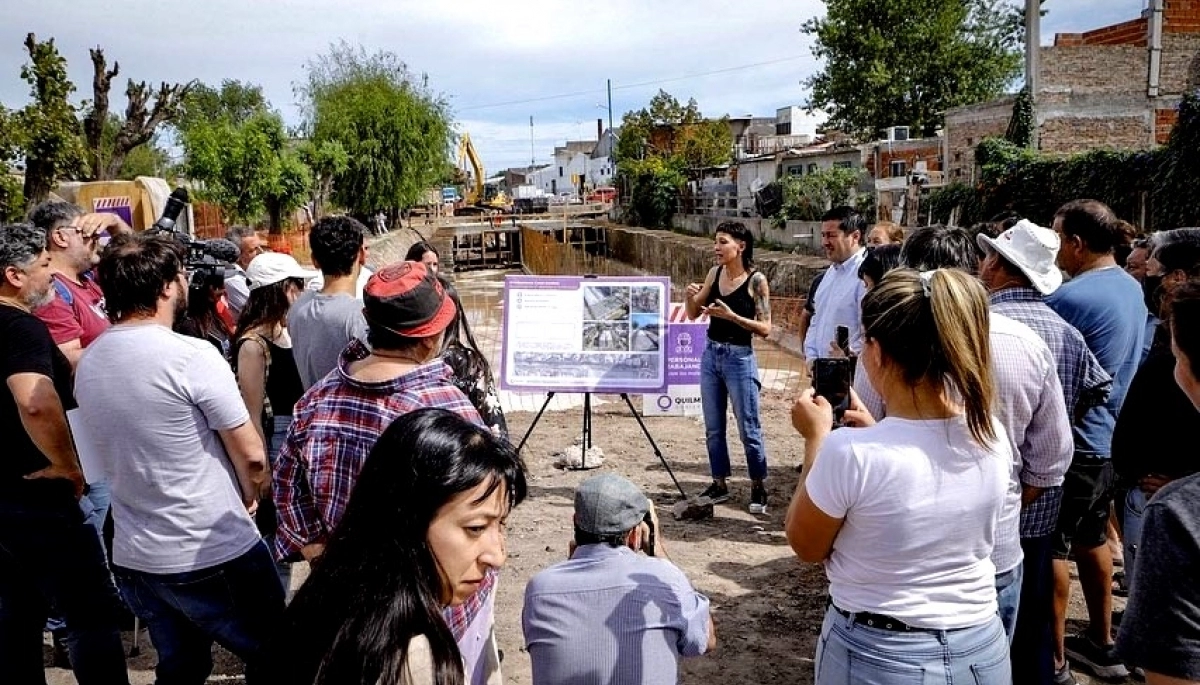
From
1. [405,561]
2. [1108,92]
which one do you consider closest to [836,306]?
[405,561]

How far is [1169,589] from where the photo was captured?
3.92 feet

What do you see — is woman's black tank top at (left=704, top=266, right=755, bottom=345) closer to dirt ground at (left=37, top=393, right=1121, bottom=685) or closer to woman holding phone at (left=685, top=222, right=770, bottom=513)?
woman holding phone at (left=685, top=222, right=770, bottom=513)

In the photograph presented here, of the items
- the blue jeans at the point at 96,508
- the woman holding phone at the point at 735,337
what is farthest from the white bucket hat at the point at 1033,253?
the blue jeans at the point at 96,508

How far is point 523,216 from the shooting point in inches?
2051

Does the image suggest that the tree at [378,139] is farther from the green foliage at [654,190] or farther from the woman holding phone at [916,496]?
the woman holding phone at [916,496]

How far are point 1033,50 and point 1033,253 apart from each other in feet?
56.9

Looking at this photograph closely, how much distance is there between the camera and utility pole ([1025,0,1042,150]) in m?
16.6

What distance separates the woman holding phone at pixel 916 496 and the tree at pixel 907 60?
121 feet

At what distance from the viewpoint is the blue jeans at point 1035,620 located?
271 centimetres

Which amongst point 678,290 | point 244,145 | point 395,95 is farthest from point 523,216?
point 244,145

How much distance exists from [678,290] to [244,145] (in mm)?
12792

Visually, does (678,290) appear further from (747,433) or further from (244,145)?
(747,433)

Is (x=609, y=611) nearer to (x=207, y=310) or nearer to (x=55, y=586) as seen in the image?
(x=55, y=586)

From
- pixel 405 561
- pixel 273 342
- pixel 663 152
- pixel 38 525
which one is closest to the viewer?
pixel 405 561
